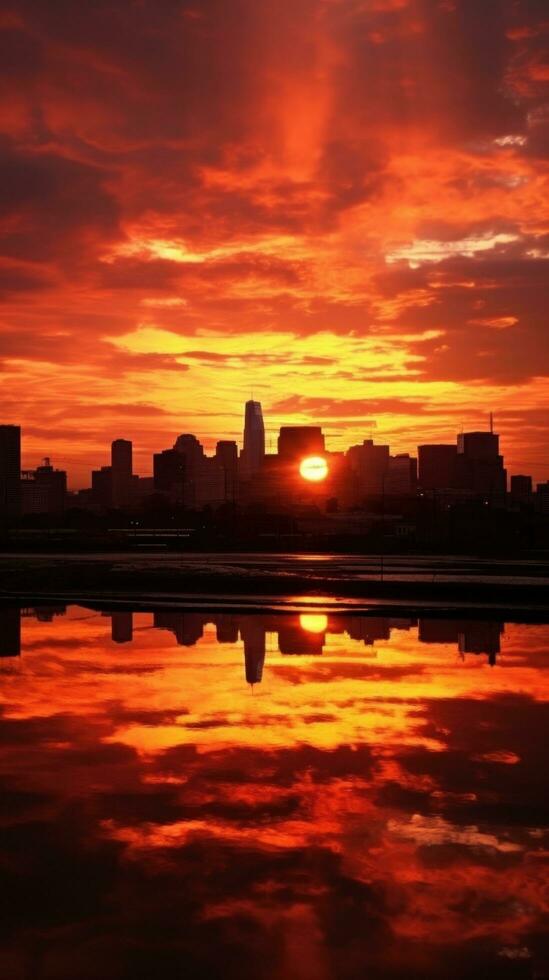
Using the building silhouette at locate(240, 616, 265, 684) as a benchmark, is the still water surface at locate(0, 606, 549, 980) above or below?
below

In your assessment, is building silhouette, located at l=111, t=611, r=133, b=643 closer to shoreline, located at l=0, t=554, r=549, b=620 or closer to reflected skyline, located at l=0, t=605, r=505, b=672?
reflected skyline, located at l=0, t=605, r=505, b=672

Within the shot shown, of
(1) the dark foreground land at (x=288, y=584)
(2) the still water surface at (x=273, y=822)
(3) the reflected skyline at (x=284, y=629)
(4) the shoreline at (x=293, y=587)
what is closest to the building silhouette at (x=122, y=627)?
(3) the reflected skyline at (x=284, y=629)

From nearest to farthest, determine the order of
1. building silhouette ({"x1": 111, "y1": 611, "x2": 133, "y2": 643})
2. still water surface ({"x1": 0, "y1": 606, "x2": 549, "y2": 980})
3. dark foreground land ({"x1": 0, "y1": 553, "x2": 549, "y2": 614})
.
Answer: still water surface ({"x1": 0, "y1": 606, "x2": 549, "y2": 980}) → building silhouette ({"x1": 111, "y1": 611, "x2": 133, "y2": 643}) → dark foreground land ({"x1": 0, "y1": 553, "x2": 549, "y2": 614})

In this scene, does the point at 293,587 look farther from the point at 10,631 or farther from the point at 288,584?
the point at 10,631

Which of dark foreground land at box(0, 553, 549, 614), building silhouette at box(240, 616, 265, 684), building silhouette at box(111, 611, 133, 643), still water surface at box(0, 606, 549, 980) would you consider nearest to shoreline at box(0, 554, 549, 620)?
dark foreground land at box(0, 553, 549, 614)

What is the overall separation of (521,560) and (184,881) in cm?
6627

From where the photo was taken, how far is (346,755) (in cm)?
1631

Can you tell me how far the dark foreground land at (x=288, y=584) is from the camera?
1710 inches

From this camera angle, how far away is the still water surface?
9.44 meters

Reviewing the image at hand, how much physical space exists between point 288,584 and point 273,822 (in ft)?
121

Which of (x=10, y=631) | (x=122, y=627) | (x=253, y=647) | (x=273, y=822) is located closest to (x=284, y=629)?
(x=253, y=647)

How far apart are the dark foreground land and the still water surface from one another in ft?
58.8

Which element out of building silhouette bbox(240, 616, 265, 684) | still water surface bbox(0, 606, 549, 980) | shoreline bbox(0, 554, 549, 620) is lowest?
still water surface bbox(0, 606, 549, 980)

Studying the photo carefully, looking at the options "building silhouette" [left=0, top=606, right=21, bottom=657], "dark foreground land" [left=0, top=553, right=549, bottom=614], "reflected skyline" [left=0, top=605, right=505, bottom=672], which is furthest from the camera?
"dark foreground land" [left=0, top=553, right=549, bottom=614]
